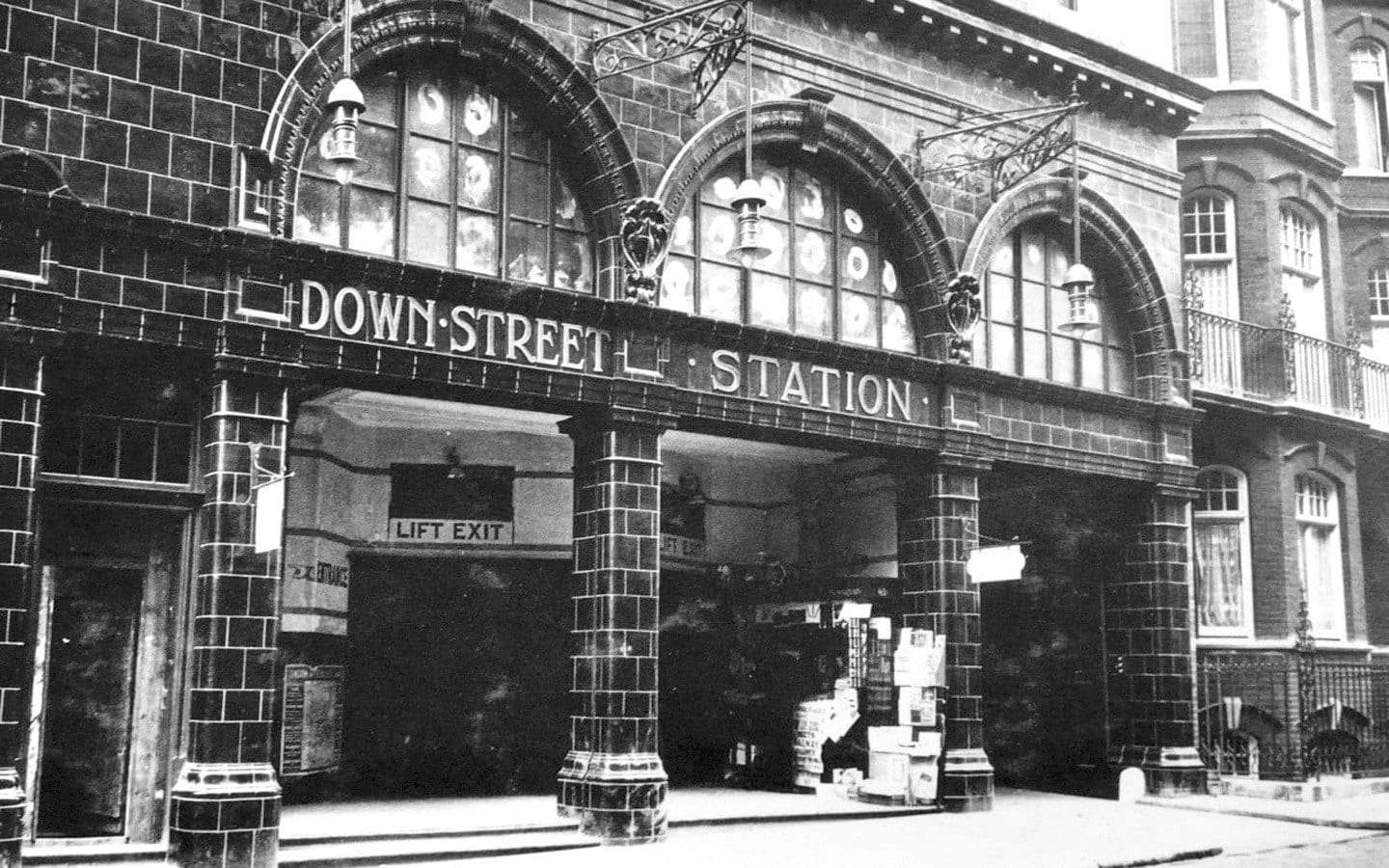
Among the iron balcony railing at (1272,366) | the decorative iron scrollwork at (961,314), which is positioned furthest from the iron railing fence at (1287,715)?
the decorative iron scrollwork at (961,314)

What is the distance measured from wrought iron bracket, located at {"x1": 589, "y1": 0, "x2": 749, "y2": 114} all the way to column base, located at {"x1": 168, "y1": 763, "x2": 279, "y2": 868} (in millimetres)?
7376

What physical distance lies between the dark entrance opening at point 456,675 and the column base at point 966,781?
4.58 metres

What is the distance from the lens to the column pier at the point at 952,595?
16.0m

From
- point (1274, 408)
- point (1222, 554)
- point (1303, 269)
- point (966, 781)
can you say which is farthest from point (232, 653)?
point (1303, 269)

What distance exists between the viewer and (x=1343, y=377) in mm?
23047

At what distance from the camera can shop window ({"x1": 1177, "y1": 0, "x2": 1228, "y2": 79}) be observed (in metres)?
22.6

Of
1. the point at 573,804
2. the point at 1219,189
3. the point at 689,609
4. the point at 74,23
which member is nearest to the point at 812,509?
the point at 689,609

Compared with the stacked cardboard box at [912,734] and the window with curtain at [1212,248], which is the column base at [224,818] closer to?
the stacked cardboard box at [912,734]

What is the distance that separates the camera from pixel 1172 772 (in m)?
18.1

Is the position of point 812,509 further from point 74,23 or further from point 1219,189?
point 74,23

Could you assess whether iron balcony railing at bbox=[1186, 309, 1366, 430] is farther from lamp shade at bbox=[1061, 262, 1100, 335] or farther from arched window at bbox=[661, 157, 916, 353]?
arched window at bbox=[661, 157, 916, 353]

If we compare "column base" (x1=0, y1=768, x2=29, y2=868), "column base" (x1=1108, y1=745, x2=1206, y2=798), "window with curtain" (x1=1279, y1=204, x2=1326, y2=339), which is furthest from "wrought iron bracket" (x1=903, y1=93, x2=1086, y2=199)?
"column base" (x1=0, y1=768, x2=29, y2=868)

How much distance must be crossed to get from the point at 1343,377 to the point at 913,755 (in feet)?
39.4

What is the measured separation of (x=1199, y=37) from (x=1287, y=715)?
36.2 ft
